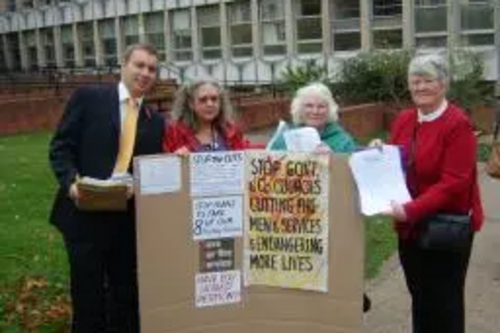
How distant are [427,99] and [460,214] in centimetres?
58

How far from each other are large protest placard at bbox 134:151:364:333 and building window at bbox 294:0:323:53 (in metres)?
28.2

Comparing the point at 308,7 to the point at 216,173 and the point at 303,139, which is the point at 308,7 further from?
the point at 216,173

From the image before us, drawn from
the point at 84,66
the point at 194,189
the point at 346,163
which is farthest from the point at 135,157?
the point at 84,66

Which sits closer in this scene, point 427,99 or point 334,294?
point 427,99

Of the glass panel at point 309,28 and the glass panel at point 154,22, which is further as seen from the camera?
the glass panel at point 154,22

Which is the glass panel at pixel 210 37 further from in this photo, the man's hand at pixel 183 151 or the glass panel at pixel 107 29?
the man's hand at pixel 183 151

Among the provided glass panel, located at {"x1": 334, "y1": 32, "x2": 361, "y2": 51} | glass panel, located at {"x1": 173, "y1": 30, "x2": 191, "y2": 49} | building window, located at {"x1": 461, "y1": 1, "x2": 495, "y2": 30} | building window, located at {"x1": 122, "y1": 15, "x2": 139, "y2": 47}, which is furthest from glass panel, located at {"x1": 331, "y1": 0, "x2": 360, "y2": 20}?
building window, located at {"x1": 122, "y1": 15, "x2": 139, "y2": 47}

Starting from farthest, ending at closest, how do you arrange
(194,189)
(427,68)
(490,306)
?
Result: (490,306) → (194,189) → (427,68)

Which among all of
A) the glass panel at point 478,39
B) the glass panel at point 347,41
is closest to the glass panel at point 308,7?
the glass panel at point 347,41

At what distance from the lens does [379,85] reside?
22.6 metres

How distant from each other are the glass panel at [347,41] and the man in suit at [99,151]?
1055 inches

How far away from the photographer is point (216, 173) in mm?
4820

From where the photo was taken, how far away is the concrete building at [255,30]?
27.7 m

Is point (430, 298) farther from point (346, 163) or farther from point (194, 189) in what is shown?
point (194, 189)
